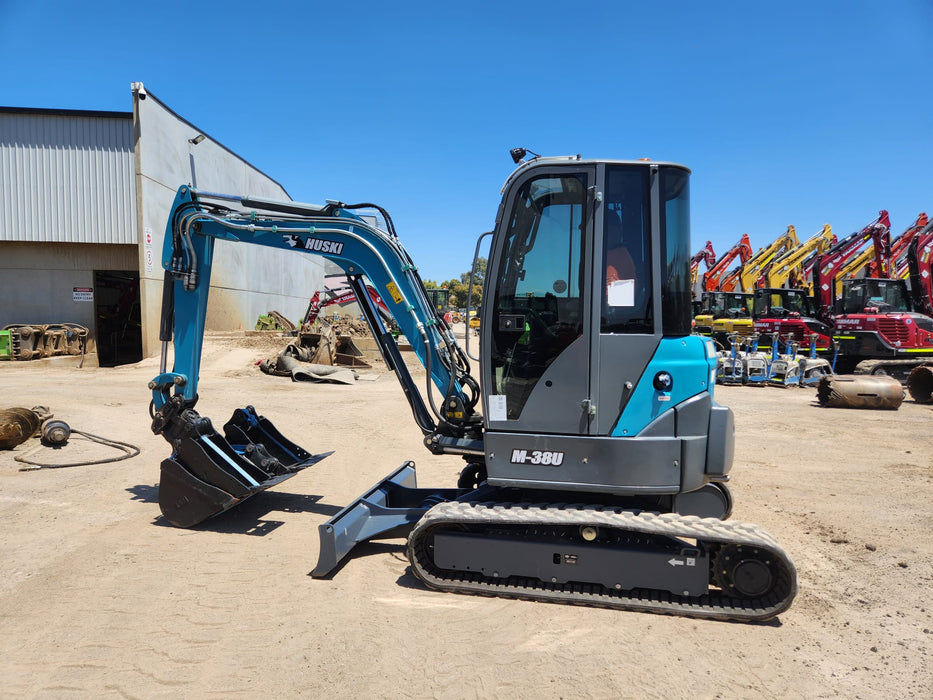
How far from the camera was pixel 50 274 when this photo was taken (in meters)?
20.9

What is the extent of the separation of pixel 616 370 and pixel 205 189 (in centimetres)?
2478

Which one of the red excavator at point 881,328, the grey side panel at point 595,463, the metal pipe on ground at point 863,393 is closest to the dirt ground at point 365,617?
the grey side panel at point 595,463

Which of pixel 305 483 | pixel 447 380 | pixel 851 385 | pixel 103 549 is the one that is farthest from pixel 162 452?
pixel 851 385

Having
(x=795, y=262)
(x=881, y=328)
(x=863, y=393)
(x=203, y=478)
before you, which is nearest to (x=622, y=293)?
(x=203, y=478)

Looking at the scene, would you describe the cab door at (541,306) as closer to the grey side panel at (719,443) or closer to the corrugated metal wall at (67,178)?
the grey side panel at (719,443)

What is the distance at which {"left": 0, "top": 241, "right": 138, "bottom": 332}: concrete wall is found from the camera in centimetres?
2066

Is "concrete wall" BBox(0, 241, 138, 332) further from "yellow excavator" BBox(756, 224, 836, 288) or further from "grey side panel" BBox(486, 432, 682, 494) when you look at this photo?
"yellow excavator" BBox(756, 224, 836, 288)

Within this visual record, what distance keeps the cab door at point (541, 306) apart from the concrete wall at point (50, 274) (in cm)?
2037

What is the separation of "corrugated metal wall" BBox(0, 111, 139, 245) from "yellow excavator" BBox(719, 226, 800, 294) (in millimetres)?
25535

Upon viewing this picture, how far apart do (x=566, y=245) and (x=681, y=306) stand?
90cm

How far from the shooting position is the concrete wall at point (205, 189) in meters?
19.6

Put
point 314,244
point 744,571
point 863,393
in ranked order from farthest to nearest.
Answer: point 863,393, point 314,244, point 744,571

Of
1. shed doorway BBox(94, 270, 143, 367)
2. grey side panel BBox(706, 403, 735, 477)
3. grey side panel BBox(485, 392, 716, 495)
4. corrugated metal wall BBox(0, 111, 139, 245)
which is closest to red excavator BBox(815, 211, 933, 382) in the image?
grey side panel BBox(706, 403, 735, 477)

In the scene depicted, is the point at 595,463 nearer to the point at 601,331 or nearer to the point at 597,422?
the point at 597,422
